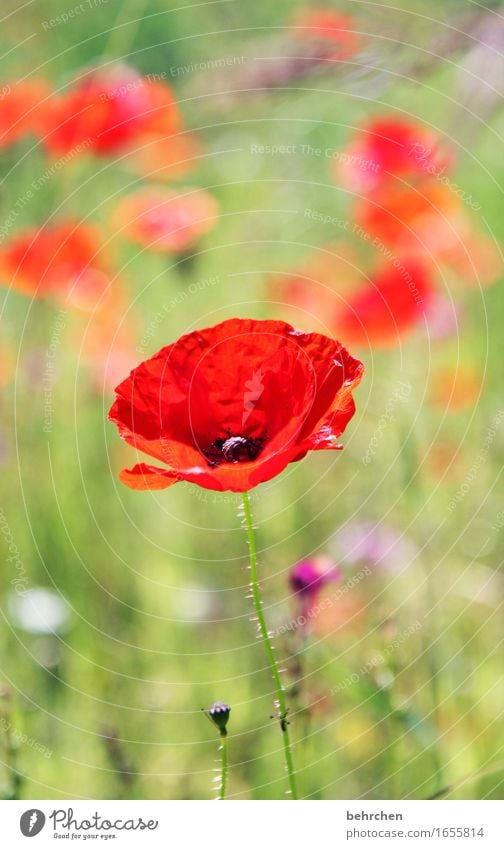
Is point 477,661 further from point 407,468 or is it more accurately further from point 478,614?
point 407,468

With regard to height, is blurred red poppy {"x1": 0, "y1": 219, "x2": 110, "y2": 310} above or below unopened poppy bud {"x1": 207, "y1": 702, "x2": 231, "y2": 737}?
above

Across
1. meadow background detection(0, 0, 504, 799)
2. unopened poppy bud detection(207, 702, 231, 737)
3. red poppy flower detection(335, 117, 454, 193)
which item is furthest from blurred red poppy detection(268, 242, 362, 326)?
unopened poppy bud detection(207, 702, 231, 737)

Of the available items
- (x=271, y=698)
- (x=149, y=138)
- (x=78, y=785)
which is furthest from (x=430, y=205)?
(x=78, y=785)

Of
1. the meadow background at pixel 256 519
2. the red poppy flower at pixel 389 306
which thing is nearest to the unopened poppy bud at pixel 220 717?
the meadow background at pixel 256 519
